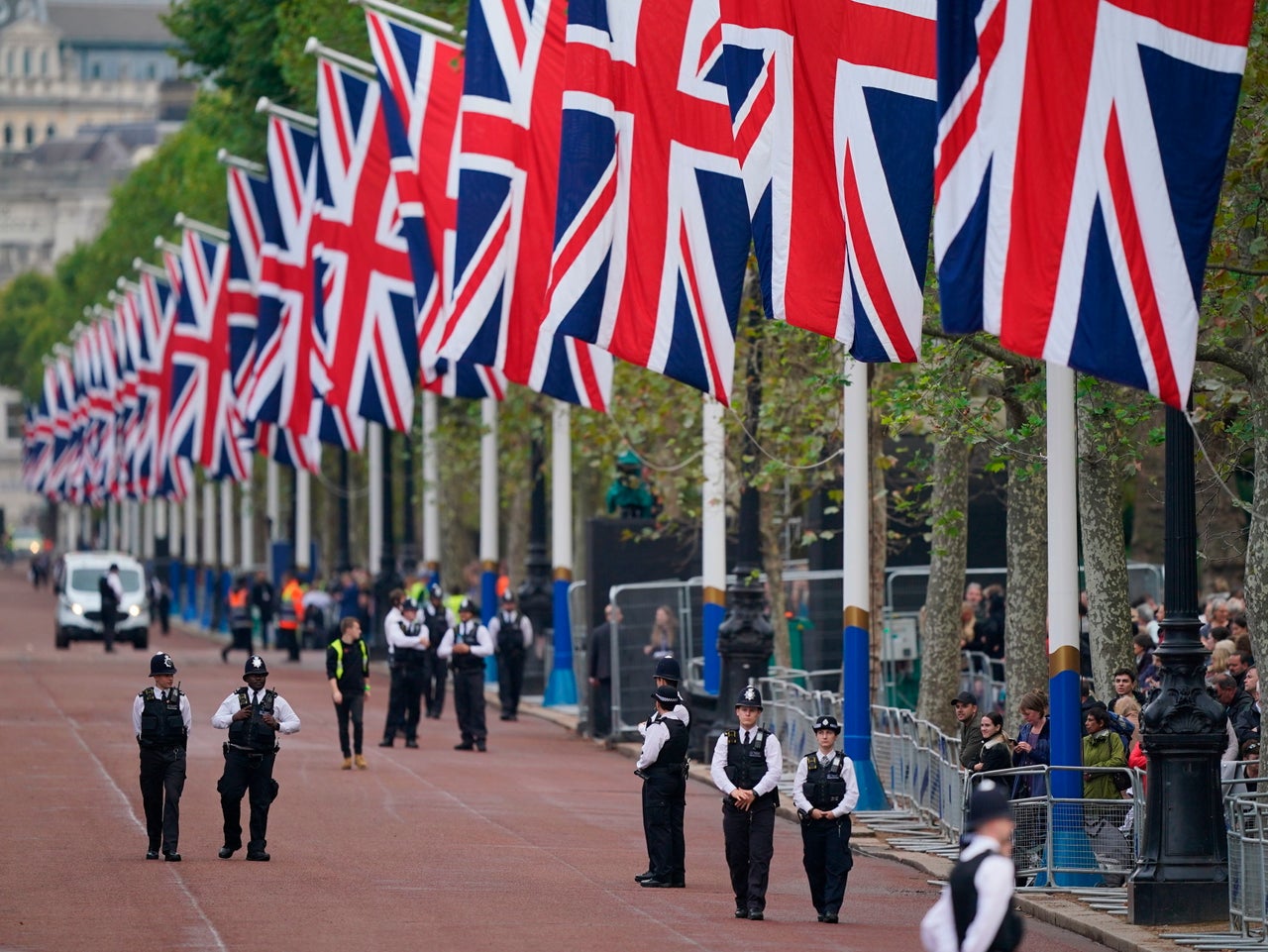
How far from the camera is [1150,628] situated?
28.5m

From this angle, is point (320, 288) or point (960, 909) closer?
point (960, 909)

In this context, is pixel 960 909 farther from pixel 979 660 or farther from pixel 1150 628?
pixel 979 660

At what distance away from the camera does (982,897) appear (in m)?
11.2

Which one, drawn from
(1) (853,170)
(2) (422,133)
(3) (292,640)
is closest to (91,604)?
(3) (292,640)

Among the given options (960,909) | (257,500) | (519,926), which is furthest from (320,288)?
(257,500)

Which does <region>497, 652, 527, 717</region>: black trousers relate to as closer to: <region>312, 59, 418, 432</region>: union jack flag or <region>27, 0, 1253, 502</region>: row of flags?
<region>312, 59, 418, 432</region>: union jack flag

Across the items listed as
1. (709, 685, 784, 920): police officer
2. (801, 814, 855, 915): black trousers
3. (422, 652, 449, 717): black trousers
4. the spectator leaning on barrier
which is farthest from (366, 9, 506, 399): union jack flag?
(801, 814, 855, 915): black trousers

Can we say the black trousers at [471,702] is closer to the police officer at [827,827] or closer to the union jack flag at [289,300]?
the union jack flag at [289,300]

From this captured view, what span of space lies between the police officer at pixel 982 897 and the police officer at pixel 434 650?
69.0ft

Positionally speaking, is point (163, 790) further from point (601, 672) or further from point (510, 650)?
point (510, 650)

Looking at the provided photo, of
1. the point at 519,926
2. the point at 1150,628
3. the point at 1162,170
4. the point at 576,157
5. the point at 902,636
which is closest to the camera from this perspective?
the point at 1162,170

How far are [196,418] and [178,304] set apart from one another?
2560 mm

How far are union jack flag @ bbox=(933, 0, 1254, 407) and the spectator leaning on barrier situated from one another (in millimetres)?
5774

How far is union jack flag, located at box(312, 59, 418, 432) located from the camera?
35.0 meters
